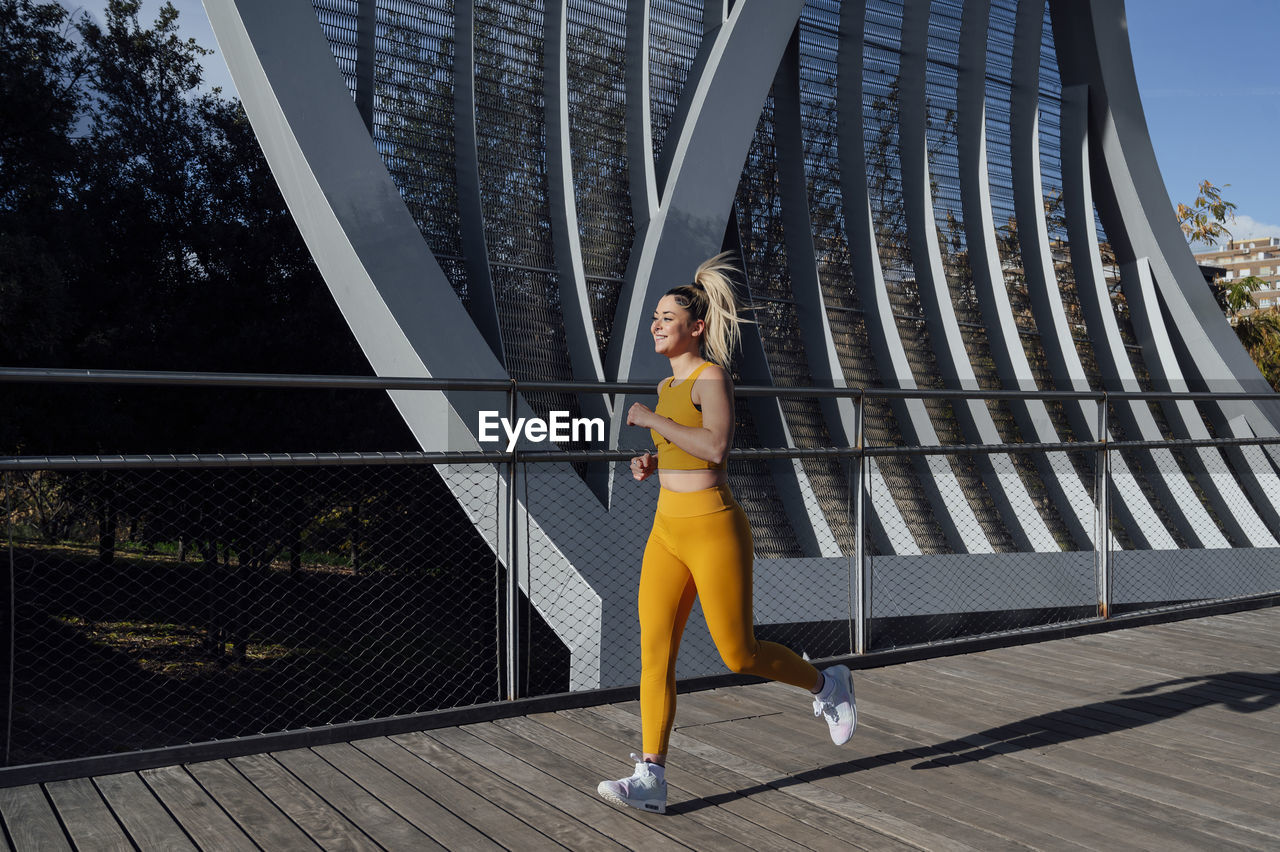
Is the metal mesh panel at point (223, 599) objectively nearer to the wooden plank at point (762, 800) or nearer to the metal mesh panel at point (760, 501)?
the metal mesh panel at point (760, 501)

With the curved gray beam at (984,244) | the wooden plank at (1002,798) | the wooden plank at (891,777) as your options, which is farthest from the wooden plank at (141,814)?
the curved gray beam at (984,244)

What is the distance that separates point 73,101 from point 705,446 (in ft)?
69.5

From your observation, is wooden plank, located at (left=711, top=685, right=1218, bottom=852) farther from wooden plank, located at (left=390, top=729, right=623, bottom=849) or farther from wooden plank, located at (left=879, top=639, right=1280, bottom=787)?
wooden plank, located at (left=390, top=729, right=623, bottom=849)

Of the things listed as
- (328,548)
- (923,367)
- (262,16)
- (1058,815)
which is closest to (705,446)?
(1058,815)

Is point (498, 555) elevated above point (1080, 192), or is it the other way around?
point (1080, 192)

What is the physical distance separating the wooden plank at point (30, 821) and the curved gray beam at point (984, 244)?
12937 millimetres

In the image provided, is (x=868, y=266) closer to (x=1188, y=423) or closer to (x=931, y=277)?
(x=931, y=277)

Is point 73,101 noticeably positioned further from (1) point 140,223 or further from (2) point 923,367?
(2) point 923,367

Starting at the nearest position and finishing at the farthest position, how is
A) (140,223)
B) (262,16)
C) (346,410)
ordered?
(262,16), (346,410), (140,223)

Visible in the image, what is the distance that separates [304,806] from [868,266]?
11.3m

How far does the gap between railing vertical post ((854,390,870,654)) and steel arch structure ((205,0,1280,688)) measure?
0.18 m

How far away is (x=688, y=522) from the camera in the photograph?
3574 millimetres

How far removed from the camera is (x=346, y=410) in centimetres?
2027

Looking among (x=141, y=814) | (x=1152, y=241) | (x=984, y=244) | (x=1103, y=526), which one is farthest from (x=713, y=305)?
(x=1152, y=241)
